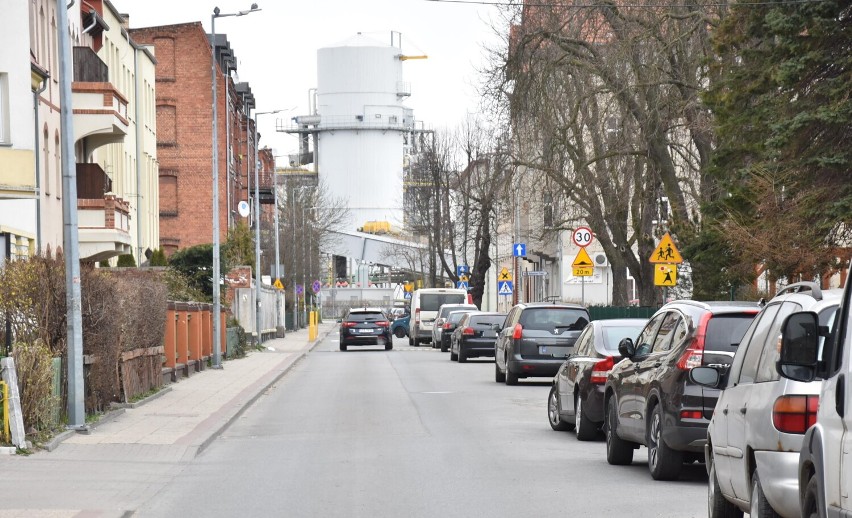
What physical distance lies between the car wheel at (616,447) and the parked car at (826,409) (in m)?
7.06

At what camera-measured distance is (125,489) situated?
40.6 ft

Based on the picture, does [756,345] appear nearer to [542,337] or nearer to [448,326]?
[542,337]

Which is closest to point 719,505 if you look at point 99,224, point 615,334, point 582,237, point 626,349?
point 626,349

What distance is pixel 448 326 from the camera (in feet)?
170

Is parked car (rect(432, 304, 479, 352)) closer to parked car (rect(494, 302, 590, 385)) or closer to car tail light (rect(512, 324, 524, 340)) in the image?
parked car (rect(494, 302, 590, 385))

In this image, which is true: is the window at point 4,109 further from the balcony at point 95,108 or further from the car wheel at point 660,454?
the car wheel at point 660,454

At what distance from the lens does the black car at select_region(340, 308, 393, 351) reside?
54000 mm

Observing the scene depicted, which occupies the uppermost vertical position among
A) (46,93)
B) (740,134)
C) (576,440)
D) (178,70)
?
(178,70)

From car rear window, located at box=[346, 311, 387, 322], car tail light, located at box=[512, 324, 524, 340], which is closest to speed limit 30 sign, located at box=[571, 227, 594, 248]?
car tail light, located at box=[512, 324, 524, 340]

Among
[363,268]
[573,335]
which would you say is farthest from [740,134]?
[363,268]

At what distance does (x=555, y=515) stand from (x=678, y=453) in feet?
7.49

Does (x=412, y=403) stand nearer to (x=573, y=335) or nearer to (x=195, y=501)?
(x=573, y=335)

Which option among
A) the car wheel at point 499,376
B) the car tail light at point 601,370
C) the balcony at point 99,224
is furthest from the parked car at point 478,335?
the car tail light at point 601,370

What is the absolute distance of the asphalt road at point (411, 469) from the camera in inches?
442
